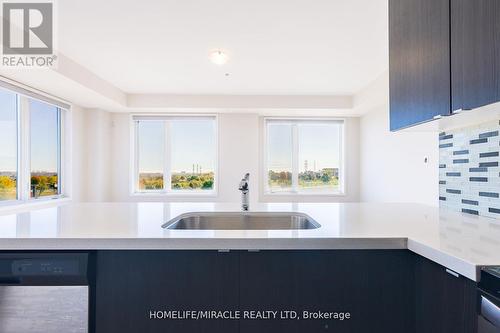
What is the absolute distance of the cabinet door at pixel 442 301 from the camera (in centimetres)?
74

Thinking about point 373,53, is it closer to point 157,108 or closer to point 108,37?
point 108,37

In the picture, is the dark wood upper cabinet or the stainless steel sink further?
the stainless steel sink

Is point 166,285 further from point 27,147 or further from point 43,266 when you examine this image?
point 27,147

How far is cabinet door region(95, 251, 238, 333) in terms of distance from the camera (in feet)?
3.19

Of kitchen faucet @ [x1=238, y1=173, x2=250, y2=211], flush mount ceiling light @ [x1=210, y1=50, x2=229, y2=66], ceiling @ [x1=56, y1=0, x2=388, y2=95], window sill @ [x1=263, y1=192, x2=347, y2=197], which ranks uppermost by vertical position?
ceiling @ [x1=56, y1=0, x2=388, y2=95]

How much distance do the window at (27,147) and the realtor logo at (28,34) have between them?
0.74 meters

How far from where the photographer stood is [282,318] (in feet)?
3.20

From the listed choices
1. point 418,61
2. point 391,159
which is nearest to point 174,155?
point 391,159

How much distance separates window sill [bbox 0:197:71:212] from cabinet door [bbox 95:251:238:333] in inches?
131

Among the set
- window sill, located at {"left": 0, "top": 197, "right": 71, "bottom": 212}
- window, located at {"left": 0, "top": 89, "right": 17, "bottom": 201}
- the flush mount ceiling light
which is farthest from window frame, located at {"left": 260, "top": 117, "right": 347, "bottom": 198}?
window, located at {"left": 0, "top": 89, "right": 17, "bottom": 201}

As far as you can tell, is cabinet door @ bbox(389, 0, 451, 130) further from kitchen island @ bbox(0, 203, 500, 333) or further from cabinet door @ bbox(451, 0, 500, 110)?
kitchen island @ bbox(0, 203, 500, 333)

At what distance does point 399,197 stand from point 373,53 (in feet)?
7.20

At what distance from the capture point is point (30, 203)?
3744mm

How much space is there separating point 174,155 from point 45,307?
188 inches
